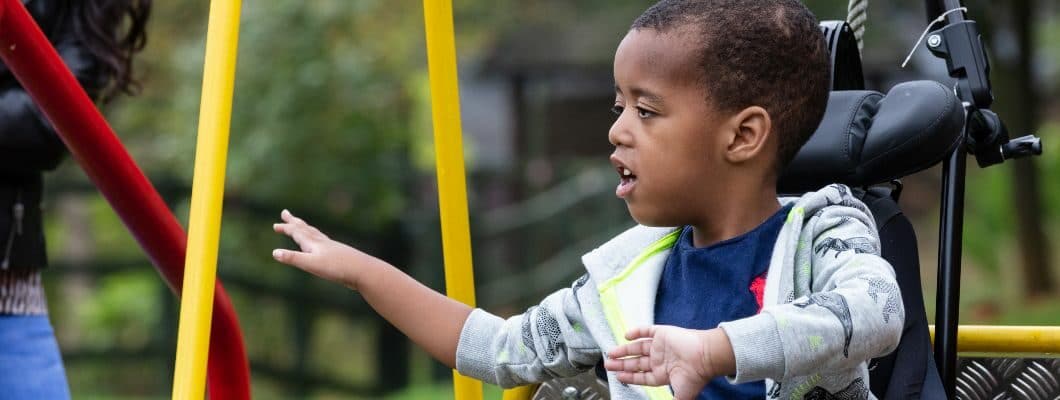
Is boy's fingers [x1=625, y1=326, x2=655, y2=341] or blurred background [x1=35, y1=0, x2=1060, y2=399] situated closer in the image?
boy's fingers [x1=625, y1=326, x2=655, y2=341]

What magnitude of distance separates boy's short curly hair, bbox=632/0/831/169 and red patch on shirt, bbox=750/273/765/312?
0.17 metres

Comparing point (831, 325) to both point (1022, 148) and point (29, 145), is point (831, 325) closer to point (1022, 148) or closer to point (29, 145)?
point (1022, 148)

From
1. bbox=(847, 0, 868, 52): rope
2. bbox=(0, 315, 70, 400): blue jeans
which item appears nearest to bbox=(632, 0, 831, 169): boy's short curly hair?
bbox=(847, 0, 868, 52): rope

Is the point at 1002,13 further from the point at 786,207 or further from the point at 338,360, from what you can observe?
the point at 786,207

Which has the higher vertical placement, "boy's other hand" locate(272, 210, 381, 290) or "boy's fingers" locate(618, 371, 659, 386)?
"boy's other hand" locate(272, 210, 381, 290)

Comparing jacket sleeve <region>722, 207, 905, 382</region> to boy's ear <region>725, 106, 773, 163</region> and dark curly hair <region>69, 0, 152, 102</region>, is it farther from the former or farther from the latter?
dark curly hair <region>69, 0, 152, 102</region>

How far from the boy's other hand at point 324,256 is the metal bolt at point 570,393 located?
482 millimetres

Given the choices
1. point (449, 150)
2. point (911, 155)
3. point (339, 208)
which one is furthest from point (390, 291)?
point (339, 208)

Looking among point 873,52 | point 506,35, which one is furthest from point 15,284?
point 506,35

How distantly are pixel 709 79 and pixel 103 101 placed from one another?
60.1 inches

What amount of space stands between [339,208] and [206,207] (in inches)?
305

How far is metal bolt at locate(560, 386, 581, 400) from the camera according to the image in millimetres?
2316

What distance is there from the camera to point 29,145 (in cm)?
249

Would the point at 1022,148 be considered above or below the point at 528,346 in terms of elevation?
above
